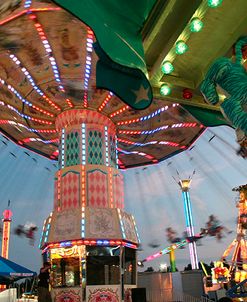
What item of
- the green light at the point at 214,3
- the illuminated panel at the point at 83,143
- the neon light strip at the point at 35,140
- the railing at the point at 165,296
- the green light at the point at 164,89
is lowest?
the railing at the point at 165,296

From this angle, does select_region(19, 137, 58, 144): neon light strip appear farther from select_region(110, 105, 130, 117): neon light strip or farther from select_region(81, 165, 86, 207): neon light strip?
select_region(81, 165, 86, 207): neon light strip

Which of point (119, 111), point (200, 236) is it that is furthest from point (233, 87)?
point (200, 236)

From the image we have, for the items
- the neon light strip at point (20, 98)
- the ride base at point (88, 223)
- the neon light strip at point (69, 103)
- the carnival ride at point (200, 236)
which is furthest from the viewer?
the carnival ride at point (200, 236)

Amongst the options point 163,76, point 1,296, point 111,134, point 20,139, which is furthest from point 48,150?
point 163,76

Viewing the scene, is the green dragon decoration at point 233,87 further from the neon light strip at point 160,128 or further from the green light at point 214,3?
the neon light strip at point 160,128

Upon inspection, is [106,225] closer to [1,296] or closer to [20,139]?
[1,296]

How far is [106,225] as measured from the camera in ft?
39.1

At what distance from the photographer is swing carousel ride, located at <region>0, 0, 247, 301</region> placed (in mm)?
9234

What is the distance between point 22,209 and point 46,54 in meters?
35.7

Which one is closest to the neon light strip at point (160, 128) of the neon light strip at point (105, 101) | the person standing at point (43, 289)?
the neon light strip at point (105, 101)

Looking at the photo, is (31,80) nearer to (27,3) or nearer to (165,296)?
(27,3)

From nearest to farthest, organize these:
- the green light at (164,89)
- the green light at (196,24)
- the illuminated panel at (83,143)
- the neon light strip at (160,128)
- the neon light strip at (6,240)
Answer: the green light at (196,24) → the green light at (164,89) → the illuminated panel at (83,143) → the neon light strip at (160,128) → the neon light strip at (6,240)

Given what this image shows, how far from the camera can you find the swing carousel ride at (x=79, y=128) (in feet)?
30.3

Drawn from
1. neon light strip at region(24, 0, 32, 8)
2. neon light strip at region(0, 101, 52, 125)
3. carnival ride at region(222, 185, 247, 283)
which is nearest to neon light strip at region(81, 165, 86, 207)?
neon light strip at region(0, 101, 52, 125)
